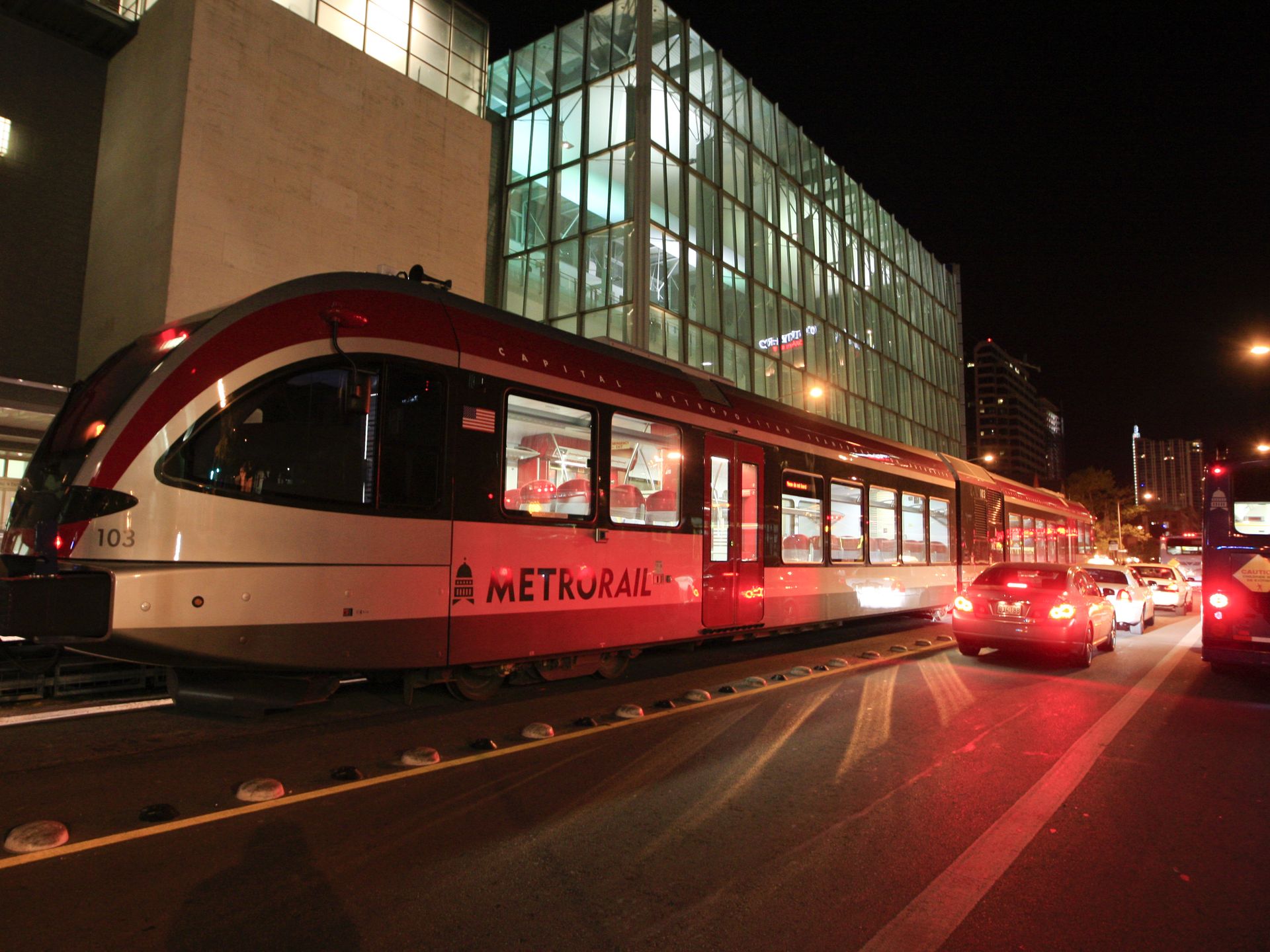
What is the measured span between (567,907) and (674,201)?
84.3 ft

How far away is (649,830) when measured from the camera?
432 centimetres

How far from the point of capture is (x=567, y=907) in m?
3.39

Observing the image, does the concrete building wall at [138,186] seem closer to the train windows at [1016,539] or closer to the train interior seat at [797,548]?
the train interior seat at [797,548]

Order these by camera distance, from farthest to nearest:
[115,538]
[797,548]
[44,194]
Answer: [44,194], [797,548], [115,538]

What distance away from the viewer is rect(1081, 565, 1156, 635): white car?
629 inches

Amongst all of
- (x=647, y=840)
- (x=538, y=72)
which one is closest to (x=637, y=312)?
(x=538, y=72)

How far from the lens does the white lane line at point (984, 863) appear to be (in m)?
3.24

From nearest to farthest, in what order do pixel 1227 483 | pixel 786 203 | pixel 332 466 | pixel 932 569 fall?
pixel 332 466
pixel 1227 483
pixel 932 569
pixel 786 203

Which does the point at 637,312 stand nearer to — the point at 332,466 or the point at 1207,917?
the point at 332,466

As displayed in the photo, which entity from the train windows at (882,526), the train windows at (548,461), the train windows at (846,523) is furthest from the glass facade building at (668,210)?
the train windows at (548,461)

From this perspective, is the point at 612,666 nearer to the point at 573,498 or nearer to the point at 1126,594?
the point at 573,498

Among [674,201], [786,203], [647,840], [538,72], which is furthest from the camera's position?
[786,203]

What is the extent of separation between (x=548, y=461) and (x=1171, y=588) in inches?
849

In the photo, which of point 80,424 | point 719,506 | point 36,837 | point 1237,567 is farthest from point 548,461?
point 1237,567
